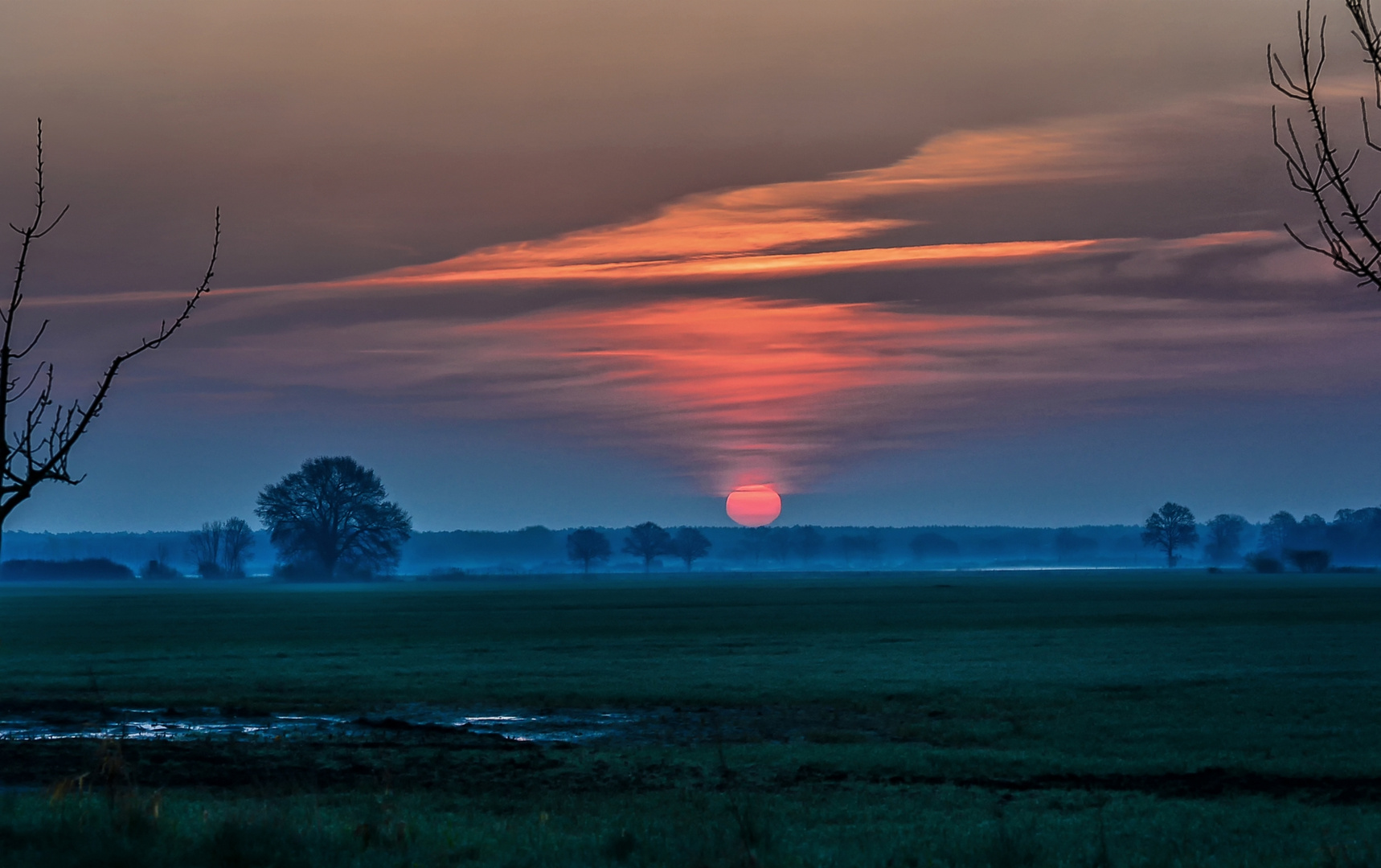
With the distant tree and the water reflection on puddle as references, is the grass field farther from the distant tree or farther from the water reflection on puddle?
the distant tree

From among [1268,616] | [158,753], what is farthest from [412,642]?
[1268,616]

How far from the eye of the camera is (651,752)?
78.9 ft

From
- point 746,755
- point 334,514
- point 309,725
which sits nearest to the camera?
point 746,755

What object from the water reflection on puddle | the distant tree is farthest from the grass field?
the distant tree

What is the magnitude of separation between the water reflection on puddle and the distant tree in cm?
13761

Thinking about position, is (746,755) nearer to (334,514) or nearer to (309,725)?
(309,725)

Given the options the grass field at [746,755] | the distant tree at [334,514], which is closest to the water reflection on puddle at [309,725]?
the grass field at [746,755]

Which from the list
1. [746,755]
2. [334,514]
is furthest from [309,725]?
[334,514]

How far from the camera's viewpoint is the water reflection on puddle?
26.7m

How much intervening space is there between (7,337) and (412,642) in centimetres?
4682

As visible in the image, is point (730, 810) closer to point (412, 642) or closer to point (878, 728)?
point (878, 728)

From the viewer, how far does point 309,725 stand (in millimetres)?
28266

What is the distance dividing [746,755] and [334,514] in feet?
499

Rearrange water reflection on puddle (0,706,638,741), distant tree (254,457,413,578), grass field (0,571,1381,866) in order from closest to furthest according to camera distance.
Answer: grass field (0,571,1381,866) < water reflection on puddle (0,706,638,741) < distant tree (254,457,413,578)
